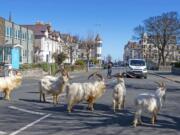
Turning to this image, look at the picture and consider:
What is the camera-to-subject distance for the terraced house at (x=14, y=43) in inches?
2594

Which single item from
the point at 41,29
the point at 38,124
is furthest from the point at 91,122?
the point at 41,29

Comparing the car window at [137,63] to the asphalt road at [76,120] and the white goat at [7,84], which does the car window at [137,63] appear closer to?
the white goat at [7,84]

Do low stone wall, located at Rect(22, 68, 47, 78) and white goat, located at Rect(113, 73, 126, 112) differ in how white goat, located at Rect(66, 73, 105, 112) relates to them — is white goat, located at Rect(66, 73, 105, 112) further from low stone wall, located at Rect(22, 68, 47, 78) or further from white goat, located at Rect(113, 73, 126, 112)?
low stone wall, located at Rect(22, 68, 47, 78)

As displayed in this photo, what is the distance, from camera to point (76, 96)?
1709cm

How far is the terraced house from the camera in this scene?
6588cm

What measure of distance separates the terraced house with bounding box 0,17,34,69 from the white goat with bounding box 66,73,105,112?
4082 cm

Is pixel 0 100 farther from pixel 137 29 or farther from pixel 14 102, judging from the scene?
pixel 137 29

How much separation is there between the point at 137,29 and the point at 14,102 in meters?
101

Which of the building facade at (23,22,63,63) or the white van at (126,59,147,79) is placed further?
the building facade at (23,22,63,63)

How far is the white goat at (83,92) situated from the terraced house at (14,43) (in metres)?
40.8

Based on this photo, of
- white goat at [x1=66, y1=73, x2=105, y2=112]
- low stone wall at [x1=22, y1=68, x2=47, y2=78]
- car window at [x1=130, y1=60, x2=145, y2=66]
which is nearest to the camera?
white goat at [x1=66, y1=73, x2=105, y2=112]

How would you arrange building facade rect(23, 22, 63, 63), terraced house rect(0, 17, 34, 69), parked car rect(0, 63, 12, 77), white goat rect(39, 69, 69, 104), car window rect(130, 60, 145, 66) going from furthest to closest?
building facade rect(23, 22, 63, 63), terraced house rect(0, 17, 34, 69), car window rect(130, 60, 145, 66), parked car rect(0, 63, 12, 77), white goat rect(39, 69, 69, 104)

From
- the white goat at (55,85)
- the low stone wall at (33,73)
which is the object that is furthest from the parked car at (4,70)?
the white goat at (55,85)

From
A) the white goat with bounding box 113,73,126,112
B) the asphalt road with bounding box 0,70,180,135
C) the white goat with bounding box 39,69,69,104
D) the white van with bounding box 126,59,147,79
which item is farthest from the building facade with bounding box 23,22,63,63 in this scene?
the white goat with bounding box 113,73,126,112
